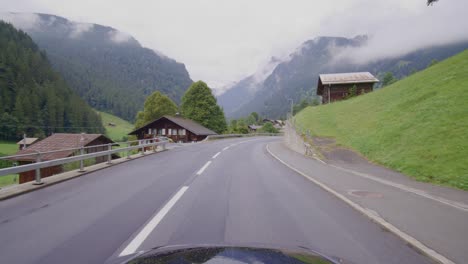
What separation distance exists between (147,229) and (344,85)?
56326mm

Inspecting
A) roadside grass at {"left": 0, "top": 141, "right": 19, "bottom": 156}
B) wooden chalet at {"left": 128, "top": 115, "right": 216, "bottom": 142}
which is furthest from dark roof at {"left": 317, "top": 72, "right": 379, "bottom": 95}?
roadside grass at {"left": 0, "top": 141, "right": 19, "bottom": 156}

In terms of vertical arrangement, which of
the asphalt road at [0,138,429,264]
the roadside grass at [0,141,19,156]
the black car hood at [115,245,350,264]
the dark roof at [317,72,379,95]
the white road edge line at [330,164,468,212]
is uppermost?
the dark roof at [317,72,379,95]

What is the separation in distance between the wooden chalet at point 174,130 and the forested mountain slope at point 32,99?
1886 inches

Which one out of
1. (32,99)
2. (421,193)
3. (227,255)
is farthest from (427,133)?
(32,99)

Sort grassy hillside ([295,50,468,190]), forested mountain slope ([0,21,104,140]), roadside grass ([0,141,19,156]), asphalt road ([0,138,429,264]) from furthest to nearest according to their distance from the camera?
forested mountain slope ([0,21,104,140])
roadside grass ([0,141,19,156])
grassy hillside ([295,50,468,190])
asphalt road ([0,138,429,264])

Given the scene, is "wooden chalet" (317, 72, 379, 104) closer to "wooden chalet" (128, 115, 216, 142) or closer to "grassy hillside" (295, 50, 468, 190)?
"wooden chalet" (128, 115, 216, 142)

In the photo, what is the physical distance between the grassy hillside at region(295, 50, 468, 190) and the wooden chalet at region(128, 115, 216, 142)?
32037 millimetres

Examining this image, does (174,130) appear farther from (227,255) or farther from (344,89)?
(227,255)

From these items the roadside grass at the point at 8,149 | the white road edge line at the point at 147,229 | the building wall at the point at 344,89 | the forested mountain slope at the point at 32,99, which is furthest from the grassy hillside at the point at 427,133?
the forested mountain slope at the point at 32,99

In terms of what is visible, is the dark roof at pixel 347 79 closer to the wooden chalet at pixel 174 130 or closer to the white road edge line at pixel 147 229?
the wooden chalet at pixel 174 130

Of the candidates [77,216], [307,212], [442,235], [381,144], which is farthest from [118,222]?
[381,144]

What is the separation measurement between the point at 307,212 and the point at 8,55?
13251 centimetres

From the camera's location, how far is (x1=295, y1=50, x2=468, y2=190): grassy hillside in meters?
9.86

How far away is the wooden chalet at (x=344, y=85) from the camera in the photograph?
5338 centimetres
